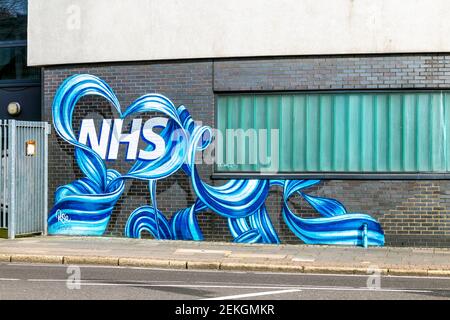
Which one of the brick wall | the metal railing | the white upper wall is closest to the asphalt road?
the brick wall

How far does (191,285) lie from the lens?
35.7 feet

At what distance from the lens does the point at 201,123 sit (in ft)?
52.5

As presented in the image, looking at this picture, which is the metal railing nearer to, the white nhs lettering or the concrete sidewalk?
the concrete sidewalk

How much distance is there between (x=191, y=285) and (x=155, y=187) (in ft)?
18.5

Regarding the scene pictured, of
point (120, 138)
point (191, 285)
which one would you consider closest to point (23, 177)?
point (120, 138)

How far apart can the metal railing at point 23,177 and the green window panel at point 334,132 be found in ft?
13.3

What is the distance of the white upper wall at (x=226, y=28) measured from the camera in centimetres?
1514

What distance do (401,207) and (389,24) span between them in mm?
3676

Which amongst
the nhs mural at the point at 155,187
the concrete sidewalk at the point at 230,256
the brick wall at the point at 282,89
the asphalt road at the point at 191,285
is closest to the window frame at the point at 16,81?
the brick wall at the point at 282,89

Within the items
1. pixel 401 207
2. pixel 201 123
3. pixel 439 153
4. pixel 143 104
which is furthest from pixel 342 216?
pixel 143 104

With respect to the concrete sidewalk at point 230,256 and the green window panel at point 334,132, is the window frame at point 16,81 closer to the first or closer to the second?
the concrete sidewalk at point 230,256

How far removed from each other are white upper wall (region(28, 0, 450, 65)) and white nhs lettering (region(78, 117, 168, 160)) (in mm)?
1397

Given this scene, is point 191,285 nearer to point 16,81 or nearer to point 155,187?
point 155,187
